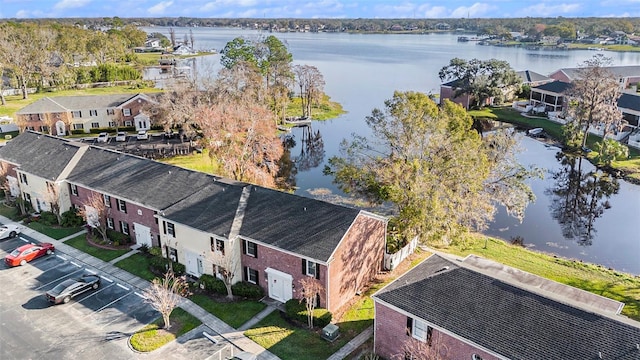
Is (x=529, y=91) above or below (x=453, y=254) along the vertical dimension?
above

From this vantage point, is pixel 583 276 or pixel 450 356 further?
pixel 583 276

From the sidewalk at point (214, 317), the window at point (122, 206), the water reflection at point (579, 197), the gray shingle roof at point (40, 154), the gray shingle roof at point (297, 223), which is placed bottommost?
the water reflection at point (579, 197)

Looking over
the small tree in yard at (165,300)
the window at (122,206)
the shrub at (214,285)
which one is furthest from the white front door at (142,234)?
the shrub at (214,285)

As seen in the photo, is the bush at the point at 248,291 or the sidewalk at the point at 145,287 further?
the bush at the point at 248,291

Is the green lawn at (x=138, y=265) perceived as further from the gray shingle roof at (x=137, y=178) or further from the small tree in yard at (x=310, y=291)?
the small tree in yard at (x=310, y=291)

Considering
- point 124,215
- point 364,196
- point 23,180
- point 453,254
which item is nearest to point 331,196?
point 364,196

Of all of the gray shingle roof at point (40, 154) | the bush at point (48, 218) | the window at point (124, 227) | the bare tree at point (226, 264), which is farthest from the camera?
the gray shingle roof at point (40, 154)

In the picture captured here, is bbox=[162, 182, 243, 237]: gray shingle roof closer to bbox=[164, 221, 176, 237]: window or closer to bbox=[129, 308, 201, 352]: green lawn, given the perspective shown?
bbox=[164, 221, 176, 237]: window

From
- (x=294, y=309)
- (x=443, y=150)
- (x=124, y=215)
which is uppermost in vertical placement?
(x=443, y=150)

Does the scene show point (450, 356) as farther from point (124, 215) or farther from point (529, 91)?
point (529, 91)
